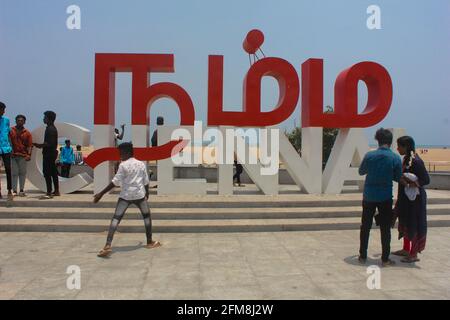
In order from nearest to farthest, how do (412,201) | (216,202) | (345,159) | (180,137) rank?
(412,201) < (216,202) < (180,137) < (345,159)

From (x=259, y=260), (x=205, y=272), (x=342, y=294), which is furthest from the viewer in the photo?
(x=259, y=260)

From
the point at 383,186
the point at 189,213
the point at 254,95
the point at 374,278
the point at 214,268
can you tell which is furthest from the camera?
the point at 254,95

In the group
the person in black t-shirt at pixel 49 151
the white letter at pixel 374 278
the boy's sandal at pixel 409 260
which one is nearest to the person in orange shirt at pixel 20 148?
the person in black t-shirt at pixel 49 151

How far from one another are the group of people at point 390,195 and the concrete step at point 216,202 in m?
3.09

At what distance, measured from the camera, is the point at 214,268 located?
5.12 m

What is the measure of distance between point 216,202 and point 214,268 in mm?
3357

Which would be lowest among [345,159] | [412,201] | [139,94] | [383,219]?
[383,219]

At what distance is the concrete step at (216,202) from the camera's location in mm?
8203

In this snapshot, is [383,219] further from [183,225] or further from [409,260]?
[183,225]

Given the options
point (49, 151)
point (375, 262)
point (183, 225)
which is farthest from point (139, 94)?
point (375, 262)
